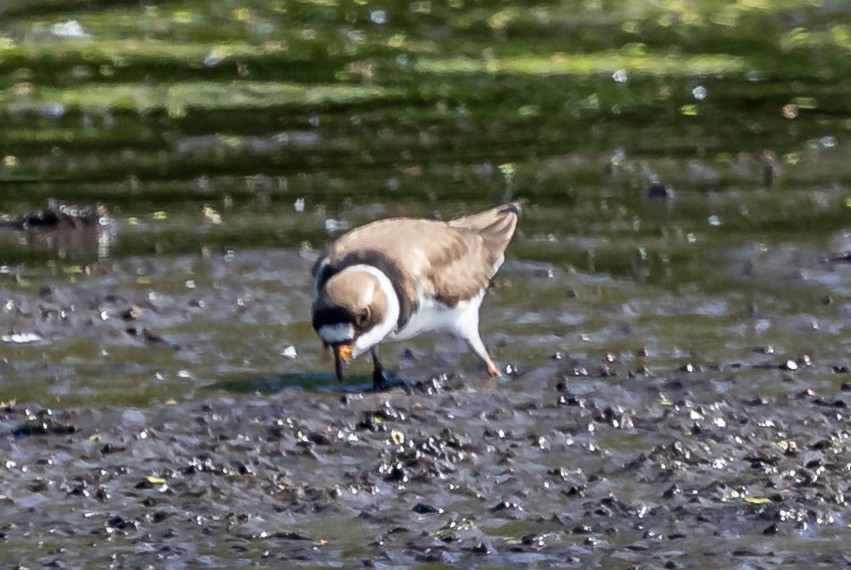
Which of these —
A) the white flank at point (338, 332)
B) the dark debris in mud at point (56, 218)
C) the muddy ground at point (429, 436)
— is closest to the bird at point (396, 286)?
the white flank at point (338, 332)

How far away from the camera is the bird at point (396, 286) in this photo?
29.5 feet

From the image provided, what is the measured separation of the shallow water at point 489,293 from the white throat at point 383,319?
0.32 metres

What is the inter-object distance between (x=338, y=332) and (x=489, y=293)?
295 centimetres

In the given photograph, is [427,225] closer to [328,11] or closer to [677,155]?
[677,155]

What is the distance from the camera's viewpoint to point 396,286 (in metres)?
9.38

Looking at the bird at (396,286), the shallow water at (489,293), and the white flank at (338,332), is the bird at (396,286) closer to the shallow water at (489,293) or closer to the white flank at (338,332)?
the white flank at (338,332)

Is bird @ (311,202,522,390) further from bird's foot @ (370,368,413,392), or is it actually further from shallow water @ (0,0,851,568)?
shallow water @ (0,0,851,568)

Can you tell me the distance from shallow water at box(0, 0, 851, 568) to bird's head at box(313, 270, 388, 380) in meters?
0.34

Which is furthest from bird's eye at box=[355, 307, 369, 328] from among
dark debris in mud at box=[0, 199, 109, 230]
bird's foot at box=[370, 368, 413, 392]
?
dark debris in mud at box=[0, 199, 109, 230]

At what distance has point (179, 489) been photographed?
8.07m

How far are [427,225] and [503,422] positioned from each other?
5.53 ft

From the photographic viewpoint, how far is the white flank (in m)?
8.95

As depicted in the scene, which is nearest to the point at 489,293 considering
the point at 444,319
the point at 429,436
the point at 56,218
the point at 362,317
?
the point at 444,319

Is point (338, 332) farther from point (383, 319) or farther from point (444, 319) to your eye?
point (444, 319)
